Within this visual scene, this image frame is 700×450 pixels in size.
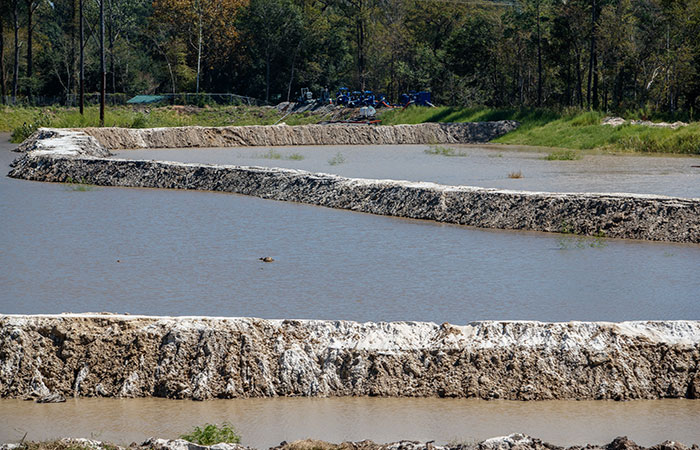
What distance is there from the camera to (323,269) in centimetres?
1126

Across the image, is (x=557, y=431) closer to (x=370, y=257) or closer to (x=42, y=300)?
(x=42, y=300)

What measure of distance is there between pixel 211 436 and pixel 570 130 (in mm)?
35365

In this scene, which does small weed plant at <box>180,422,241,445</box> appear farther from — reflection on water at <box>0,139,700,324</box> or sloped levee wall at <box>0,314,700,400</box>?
reflection on water at <box>0,139,700,324</box>

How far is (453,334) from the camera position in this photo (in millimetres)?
6680

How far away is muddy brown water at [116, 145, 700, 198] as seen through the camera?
2014 centimetres

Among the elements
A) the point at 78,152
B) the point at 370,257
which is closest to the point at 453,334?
the point at 370,257

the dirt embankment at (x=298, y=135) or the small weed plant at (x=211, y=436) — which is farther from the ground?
the dirt embankment at (x=298, y=135)

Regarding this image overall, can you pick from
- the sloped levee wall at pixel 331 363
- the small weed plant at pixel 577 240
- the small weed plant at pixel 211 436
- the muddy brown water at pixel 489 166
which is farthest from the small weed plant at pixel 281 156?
the small weed plant at pixel 211 436

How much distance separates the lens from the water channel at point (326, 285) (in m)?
5.96

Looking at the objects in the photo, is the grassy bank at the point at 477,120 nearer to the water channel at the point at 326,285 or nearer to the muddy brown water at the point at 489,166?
the muddy brown water at the point at 489,166

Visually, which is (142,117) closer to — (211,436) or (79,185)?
(79,185)

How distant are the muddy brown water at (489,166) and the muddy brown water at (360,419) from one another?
40.3ft

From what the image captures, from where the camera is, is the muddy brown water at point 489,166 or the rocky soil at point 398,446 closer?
the rocky soil at point 398,446

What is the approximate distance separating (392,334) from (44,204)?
510 inches
